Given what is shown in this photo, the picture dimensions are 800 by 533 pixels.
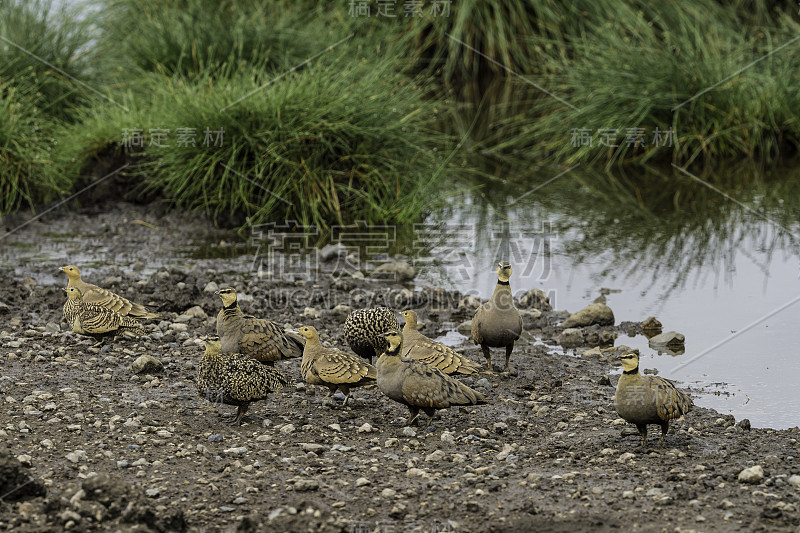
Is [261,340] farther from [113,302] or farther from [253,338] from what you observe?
[113,302]

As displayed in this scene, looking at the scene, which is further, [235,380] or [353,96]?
[353,96]

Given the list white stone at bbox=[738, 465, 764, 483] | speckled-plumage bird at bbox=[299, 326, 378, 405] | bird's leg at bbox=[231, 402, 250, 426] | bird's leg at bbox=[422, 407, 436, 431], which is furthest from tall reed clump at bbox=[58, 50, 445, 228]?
white stone at bbox=[738, 465, 764, 483]

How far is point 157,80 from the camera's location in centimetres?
1148

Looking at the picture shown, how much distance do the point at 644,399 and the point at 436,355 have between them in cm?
138

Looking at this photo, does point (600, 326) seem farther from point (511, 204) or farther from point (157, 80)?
point (157, 80)

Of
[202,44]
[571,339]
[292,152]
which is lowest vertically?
[571,339]

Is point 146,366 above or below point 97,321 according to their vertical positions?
below

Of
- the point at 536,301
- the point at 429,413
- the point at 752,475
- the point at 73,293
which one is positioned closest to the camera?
the point at 752,475

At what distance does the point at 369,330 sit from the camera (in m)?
5.94

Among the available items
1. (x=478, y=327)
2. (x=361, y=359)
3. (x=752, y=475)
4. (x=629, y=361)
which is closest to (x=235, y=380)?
(x=361, y=359)

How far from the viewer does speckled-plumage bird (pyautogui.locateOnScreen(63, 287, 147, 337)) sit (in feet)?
20.5

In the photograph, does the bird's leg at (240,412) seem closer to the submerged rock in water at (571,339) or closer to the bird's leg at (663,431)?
the bird's leg at (663,431)

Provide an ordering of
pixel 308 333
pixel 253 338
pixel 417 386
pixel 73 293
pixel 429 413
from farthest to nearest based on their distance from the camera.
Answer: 1. pixel 73 293
2. pixel 253 338
3. pixel 308 333
4. pixel 429 413
5. pixel 417 386

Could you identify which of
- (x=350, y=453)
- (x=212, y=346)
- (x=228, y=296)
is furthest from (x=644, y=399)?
(x=228, y=296)
